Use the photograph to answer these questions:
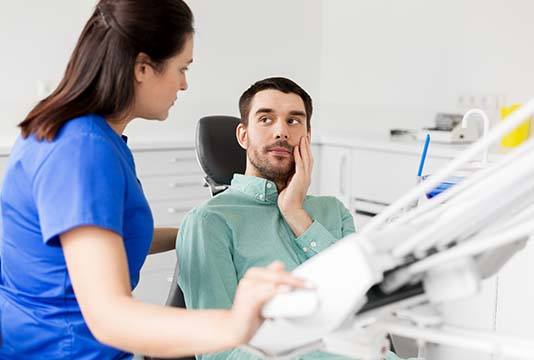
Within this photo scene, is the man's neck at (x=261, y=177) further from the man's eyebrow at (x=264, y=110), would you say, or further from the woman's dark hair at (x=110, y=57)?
the woman's dark hair at (x=110, y=57)

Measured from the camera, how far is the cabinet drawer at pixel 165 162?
3.76m

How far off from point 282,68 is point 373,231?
378cm

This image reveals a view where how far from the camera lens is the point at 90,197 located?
109 centimetres

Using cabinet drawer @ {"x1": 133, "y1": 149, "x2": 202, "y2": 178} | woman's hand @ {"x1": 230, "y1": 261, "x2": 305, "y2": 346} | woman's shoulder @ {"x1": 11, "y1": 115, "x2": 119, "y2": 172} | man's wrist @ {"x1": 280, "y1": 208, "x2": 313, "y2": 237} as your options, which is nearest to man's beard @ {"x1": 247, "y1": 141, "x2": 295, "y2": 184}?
man's wrist @ {"x1": 280, "y1": 208, "x2": 313, "y2": 237}

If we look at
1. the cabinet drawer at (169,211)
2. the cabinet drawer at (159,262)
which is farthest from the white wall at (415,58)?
the cabinet drawer at (159,262)

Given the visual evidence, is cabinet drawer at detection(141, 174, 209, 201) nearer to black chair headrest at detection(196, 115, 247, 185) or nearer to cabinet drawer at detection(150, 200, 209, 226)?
cabinet drawer at detection(150, 200, 209, 226)

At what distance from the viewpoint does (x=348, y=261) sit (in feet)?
2.90

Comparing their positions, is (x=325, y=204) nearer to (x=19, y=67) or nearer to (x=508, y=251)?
(x=508, y=251)

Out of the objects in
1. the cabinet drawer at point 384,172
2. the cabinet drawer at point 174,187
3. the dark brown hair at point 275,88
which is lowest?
the cabinet drawer at point 174,187

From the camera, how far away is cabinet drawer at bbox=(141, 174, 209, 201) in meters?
3.80

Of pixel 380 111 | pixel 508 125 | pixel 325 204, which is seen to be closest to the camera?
pixel 508 125

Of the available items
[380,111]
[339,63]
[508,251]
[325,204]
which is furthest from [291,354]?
[339,63]

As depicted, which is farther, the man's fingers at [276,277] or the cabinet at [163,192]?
the cabinet at [163,192]

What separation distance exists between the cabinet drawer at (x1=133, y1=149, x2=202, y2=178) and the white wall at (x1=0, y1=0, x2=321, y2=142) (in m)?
0.13
